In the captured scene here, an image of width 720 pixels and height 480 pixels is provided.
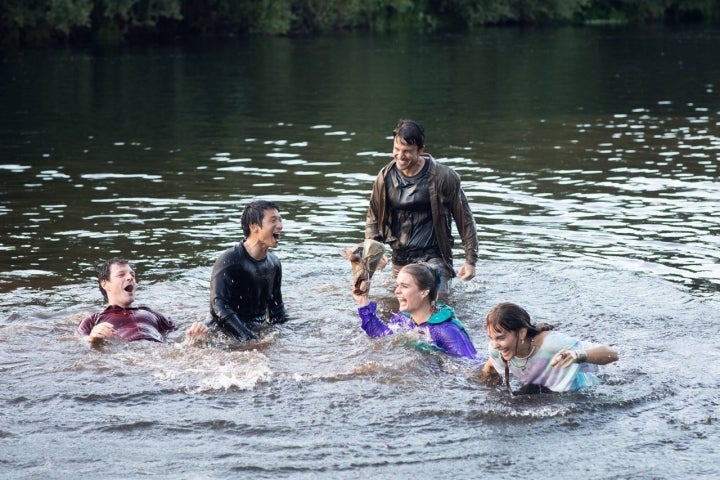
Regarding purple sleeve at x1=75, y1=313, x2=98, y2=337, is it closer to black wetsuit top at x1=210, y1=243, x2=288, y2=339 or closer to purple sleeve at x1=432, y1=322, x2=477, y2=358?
black wetsuit top at x1=210, y1=243, x2=288, y2=339

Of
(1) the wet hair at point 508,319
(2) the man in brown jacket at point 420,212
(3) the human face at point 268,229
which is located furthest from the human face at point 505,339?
(2) the man in brown jacket at point 420,212

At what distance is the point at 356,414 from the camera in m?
9.57

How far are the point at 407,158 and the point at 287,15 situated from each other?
5172cm

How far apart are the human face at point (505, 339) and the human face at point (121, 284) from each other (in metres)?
4.06

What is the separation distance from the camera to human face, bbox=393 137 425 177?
11.9 m

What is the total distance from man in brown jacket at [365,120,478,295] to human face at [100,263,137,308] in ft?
8.76

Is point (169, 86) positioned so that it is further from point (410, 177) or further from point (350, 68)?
point (410, 177)

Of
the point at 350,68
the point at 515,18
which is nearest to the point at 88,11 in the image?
the point at 350,68

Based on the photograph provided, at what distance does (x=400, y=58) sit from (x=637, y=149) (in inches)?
986

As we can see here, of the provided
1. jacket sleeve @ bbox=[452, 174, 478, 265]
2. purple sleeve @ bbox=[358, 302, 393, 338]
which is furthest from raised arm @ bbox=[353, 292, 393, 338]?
jacket sleeve @ bbox=[452, 174, 478, 265]

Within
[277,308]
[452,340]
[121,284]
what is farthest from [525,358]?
[121,284]

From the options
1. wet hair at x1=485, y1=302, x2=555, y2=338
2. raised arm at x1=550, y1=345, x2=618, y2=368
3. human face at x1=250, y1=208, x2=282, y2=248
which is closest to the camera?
raised arm at x1=550, y1=345, x2=618, y2=368

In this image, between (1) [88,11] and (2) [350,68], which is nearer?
(2) [350,68]

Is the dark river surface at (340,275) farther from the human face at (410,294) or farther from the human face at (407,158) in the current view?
the human face at (407,158)
